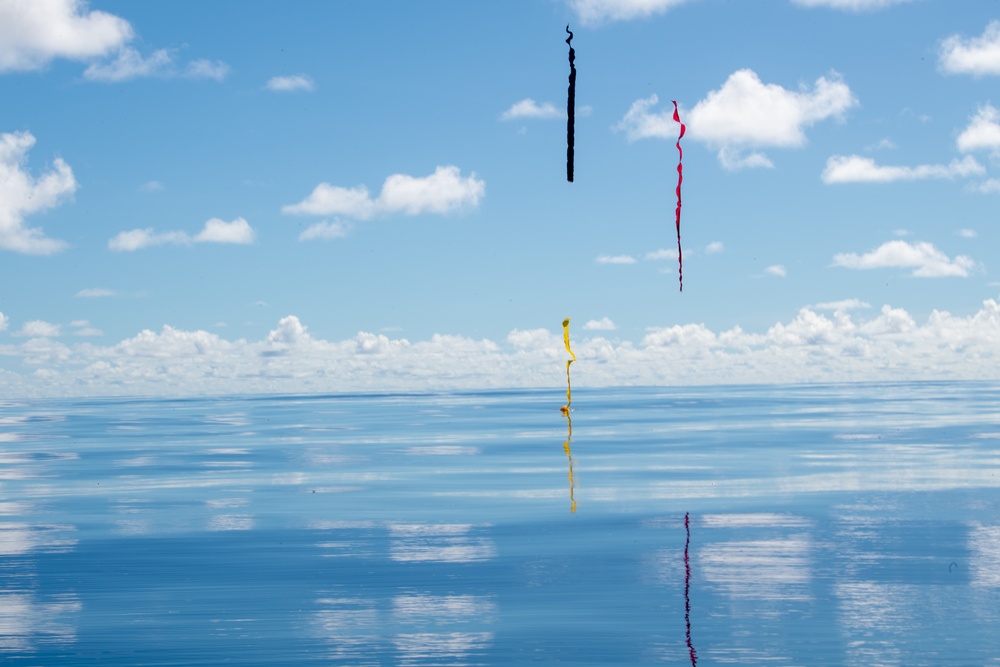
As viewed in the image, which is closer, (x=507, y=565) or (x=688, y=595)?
(x=688, y=595)

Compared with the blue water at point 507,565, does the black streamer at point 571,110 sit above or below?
above

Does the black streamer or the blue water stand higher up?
the black streamer

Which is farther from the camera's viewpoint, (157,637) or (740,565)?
(740,565)

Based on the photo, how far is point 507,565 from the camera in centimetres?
2081

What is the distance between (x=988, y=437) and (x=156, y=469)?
46.6 metres

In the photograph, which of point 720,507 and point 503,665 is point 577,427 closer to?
point 720,507

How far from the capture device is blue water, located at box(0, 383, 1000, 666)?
15.1 m

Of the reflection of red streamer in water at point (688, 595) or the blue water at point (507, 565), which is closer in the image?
the reflection of red streamer in water at point (688, 595)

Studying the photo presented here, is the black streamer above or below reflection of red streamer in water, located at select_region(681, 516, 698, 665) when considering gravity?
above

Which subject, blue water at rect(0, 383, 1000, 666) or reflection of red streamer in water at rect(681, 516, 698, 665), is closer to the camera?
reflection of red streamer in water at rect(681, 516, 698, 665)

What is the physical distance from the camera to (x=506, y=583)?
62.7 ft

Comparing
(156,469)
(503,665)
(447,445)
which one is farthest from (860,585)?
(447,445)

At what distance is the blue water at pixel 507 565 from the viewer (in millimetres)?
15062

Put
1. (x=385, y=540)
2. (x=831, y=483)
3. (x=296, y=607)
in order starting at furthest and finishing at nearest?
(x=831, y=483), (x=385, y=540), (x=296, y=607)
